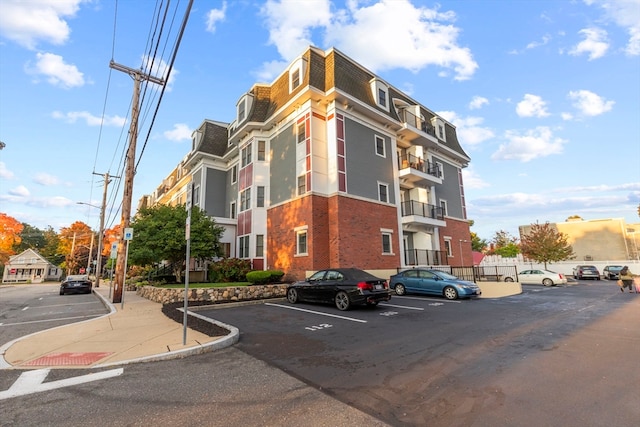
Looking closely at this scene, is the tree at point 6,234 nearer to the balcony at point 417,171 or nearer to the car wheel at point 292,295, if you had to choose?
the car wheel at point 292,295

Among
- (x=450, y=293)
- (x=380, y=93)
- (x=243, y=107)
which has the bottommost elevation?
(x=450, y=293)

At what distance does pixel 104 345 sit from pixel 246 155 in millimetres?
17941

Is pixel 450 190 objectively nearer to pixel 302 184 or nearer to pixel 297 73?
pixel 302 184

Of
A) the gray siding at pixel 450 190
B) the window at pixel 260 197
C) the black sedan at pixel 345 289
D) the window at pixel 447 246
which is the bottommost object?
the black sedan at pixel 345 289

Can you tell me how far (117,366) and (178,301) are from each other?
28.8ft

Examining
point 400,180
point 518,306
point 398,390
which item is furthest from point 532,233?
point 398,390

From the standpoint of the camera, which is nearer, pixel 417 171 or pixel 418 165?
pixel 417 171

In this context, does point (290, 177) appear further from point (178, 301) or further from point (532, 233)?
point (532, 233)

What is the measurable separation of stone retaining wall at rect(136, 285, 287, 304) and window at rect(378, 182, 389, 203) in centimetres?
928

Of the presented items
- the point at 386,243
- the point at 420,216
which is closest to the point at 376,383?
the point at 386,243

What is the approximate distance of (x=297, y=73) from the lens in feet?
65.3

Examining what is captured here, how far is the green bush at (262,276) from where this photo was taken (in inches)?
643

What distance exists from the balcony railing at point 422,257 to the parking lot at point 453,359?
11993 mm

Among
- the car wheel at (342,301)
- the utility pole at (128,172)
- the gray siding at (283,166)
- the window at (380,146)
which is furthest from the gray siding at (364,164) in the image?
the utility pole at (128,172)
